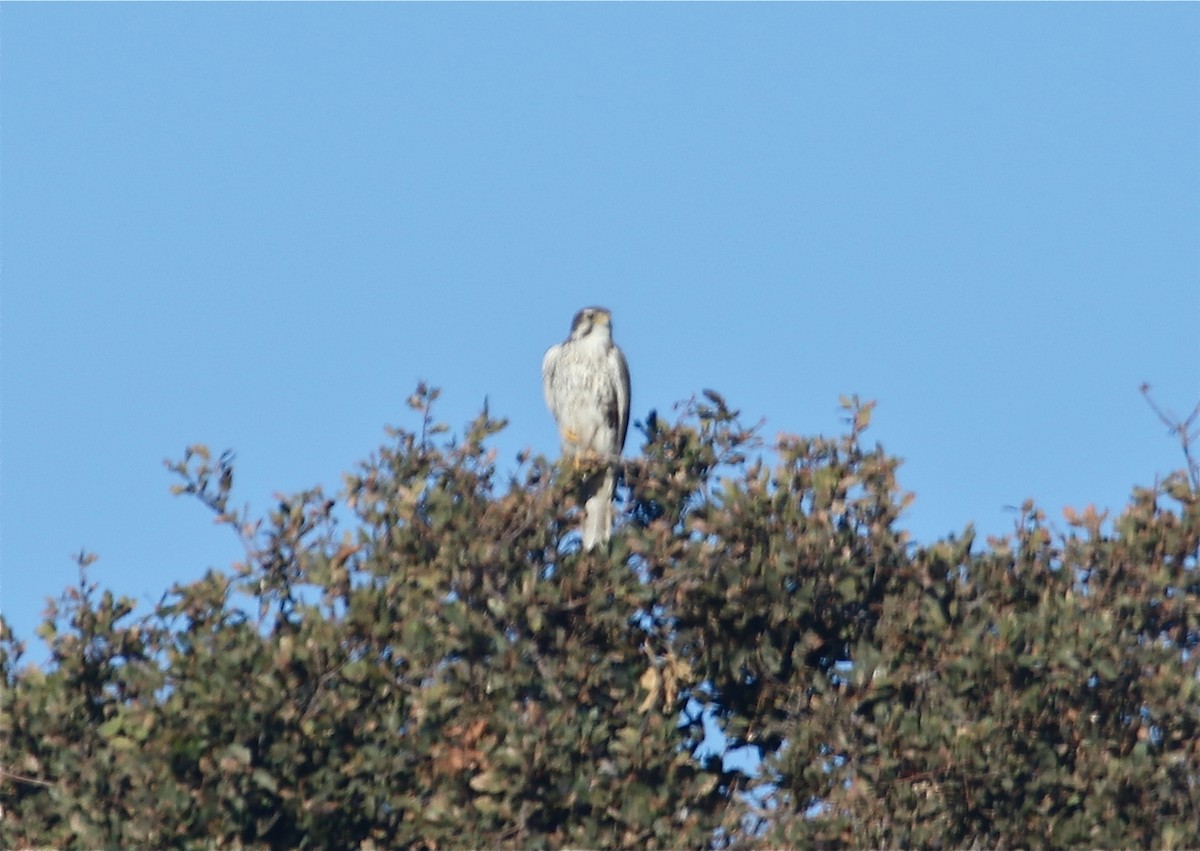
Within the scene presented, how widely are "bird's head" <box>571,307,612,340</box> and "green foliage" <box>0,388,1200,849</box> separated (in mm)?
3404

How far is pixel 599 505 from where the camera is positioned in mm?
10148

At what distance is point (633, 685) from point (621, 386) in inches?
162

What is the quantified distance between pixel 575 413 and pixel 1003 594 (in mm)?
3975

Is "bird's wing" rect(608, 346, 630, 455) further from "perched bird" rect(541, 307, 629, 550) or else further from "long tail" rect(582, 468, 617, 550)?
"long tail" rect(582, 468, 617, 550)

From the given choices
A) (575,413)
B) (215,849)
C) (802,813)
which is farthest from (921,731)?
(575,413)

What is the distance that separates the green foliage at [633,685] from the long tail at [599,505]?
2.66ft

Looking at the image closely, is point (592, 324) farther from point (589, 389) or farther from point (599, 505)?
point (599, 505)

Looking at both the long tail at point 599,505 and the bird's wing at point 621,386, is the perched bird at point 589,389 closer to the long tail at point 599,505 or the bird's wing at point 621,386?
the bird's wing at point 621,386

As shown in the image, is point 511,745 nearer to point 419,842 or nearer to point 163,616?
point 419,842

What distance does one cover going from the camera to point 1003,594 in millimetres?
8922

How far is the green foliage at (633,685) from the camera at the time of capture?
805 centimetres

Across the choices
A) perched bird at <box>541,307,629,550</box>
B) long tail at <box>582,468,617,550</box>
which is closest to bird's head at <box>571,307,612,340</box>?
perched bird at <box>541,307,629,550</box>

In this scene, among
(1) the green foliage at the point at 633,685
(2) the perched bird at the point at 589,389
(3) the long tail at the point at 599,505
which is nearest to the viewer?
(1) the green foliage at the point at 633,685

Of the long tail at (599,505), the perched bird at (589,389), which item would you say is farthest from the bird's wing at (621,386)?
the long tail at (599,505)
